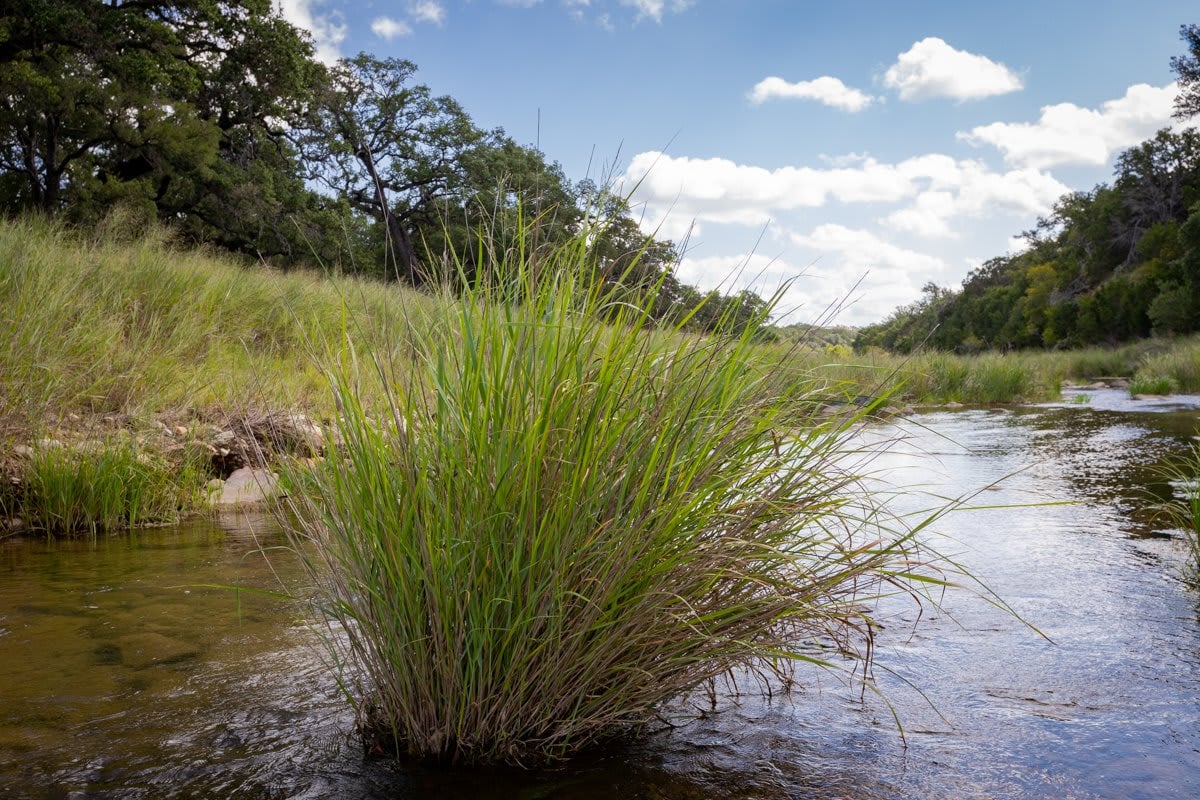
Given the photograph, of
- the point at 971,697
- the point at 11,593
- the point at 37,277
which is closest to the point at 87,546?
the point at 11,593

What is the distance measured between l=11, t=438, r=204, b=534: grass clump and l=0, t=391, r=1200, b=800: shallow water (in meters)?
0.42

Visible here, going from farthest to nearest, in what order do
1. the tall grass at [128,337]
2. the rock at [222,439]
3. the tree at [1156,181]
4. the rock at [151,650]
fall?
the tree at [1156,181], the rock at [222,439], the tall grass at [128,337], the rock at [151,650]

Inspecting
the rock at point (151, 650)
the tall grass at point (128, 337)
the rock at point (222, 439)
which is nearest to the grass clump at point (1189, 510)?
the tall grass at point (128, 337)

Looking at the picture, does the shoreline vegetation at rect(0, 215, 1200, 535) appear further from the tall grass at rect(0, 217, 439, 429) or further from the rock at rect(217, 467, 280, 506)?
the rock at rect(217, 467, 280, 506)

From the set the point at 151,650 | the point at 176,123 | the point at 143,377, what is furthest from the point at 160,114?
the point at 151,650

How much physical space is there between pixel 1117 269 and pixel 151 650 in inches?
1956

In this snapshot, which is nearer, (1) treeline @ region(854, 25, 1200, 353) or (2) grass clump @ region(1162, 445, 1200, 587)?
(2) grass clump @ region(1162, 445, 1200, 587)

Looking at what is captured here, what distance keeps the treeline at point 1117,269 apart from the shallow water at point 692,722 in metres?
26.7

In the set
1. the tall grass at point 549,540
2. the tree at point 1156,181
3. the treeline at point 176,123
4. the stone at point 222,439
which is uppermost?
the tree at point 1156,181

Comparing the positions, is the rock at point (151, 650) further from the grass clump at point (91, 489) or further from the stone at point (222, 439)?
the stone at point (222, 439)

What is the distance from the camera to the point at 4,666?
9.11 ft

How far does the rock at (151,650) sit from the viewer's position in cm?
286

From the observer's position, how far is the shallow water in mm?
2037

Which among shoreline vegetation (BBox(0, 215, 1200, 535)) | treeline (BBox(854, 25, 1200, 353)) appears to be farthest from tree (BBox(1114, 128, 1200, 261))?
shoreline vegetation (BBox(0, 215, 1200, 535))
